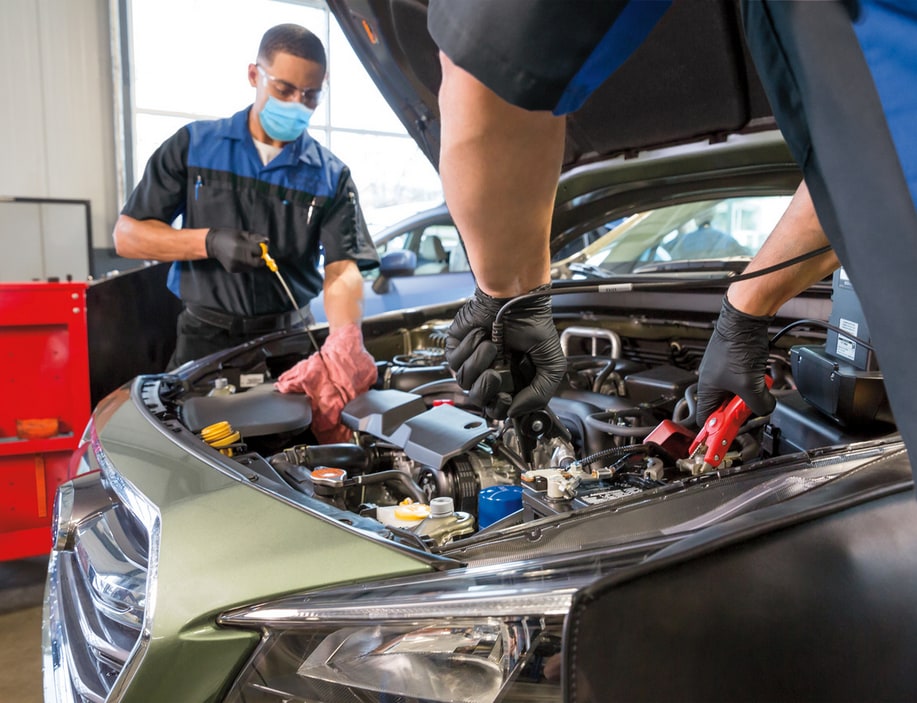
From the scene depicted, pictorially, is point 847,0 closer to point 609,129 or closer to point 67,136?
point 609,129

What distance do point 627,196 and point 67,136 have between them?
5.09 metres

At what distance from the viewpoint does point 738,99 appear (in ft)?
4.91

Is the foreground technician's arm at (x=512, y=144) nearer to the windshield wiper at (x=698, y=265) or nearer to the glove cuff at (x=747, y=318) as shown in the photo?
the glove cuff at (x=747, y=318)

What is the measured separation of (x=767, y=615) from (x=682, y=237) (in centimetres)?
172

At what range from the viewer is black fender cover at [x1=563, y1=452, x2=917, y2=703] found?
56 centimetres

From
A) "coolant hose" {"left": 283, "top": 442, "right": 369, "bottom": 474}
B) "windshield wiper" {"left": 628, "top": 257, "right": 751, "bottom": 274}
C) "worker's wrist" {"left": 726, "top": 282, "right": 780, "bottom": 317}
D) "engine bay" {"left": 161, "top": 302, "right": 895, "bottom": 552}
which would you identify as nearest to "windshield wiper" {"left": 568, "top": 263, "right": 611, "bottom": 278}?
"windshield wiper" {"left": 628, "top": 257, "right": 751, "bottom": 274}

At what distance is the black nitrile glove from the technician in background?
1.24 metres

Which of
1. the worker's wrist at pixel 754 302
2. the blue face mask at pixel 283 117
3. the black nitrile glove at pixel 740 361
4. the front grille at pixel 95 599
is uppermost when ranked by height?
the blue face mask at pixel 283 117

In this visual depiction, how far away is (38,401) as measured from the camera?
2135 mm

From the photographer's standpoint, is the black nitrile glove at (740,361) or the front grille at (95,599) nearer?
the front grille at (95,599)

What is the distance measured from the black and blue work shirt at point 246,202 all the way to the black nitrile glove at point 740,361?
146 centimetres

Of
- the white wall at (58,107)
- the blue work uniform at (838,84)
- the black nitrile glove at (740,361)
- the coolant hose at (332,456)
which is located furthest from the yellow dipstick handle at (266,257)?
the white wall at (58,107)

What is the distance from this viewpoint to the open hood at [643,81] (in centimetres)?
138

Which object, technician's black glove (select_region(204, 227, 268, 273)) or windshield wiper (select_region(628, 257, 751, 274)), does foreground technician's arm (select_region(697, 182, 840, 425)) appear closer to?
windshield wiper (select_region(628, 257, 751, 274))
